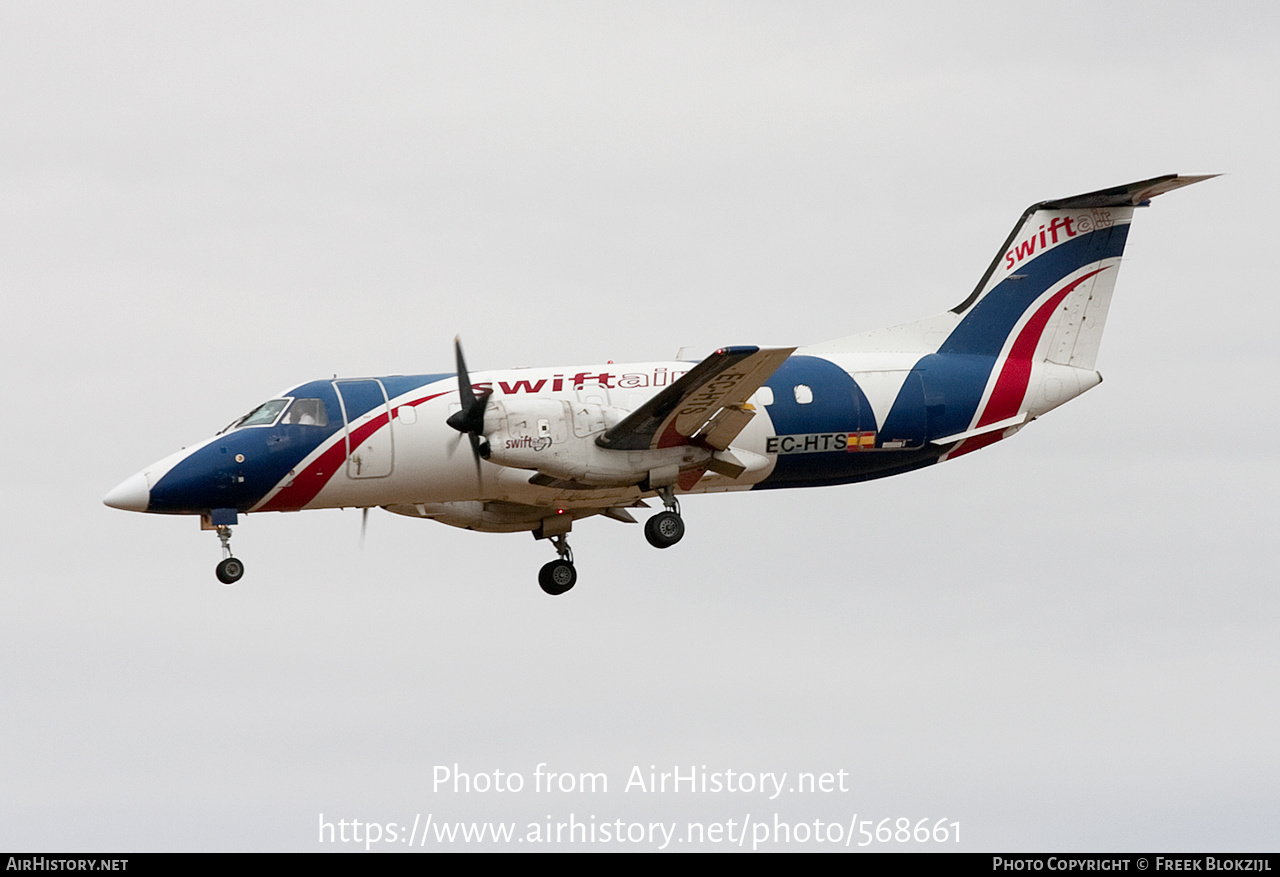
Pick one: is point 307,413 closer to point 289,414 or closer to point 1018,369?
point 289,414

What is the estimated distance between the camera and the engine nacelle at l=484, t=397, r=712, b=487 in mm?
25156

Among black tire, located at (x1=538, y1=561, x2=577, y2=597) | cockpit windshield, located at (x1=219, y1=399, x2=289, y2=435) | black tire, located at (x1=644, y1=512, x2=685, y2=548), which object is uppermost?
cockpit windshield, located at (x1=219, y1=399, x2=289, y2=435)

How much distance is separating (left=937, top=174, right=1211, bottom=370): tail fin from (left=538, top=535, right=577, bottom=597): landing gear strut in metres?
7.43

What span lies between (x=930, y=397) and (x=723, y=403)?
13.6 feet

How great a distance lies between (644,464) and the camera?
2623 centimetres

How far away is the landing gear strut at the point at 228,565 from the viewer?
25703mm

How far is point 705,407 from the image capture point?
84.2 feet

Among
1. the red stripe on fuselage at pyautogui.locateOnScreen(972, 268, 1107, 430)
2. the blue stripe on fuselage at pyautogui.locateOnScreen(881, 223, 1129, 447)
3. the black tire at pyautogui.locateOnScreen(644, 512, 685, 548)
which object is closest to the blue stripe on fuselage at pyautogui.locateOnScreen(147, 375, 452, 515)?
the black tire at pyautogui.locateOnScreen(644, 512, 685, 548)

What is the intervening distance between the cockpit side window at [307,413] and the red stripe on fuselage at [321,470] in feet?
1.22

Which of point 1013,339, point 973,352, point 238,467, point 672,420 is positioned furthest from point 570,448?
point 1013,339

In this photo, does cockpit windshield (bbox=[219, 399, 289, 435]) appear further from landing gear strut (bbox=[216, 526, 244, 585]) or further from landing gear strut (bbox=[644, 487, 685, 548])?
landing gear strut (bbox=[644, 487, 685, 548])
